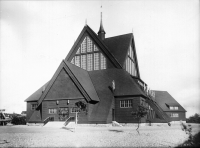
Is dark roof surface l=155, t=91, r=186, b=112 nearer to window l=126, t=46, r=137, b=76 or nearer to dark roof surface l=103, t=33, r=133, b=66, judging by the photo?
window l=126, t=46, r=137, b=76

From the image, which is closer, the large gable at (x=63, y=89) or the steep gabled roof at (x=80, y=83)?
the steep gabled roof at (x=80, y=83)

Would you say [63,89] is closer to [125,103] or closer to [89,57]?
[125,103]

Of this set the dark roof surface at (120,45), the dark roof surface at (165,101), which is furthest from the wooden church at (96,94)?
the dark roof surface at (165,101)

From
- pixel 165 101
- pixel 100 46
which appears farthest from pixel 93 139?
pixel 165 101

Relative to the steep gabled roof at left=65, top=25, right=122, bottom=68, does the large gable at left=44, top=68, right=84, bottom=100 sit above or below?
below

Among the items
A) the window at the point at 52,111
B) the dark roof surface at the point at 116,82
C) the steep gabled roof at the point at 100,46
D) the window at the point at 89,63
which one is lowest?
the window at the point at 52,111

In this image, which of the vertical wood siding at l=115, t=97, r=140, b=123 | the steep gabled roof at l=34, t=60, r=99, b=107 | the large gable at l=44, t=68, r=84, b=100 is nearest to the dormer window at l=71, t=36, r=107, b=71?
the steep gabled roof at l=34, t=60, r=99, b=107

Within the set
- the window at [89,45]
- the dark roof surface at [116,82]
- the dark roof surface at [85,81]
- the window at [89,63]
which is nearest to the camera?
the dark roof surface at [85,81]

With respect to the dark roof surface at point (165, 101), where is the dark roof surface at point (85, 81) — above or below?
above

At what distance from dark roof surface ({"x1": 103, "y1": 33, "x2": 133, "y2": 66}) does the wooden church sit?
0.17 m

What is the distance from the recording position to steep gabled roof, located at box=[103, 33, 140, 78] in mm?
37281

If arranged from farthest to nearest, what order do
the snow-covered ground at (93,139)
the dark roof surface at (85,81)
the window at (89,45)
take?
the window at (89,45)
the dark roof surface at (85,81)
the snow-covered ground at (93,139)

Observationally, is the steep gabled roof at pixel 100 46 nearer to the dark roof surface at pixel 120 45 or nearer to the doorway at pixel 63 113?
the dark roof surface at pixel 120 45

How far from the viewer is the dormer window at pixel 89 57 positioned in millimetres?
37719
